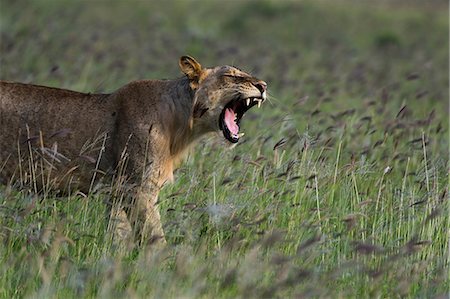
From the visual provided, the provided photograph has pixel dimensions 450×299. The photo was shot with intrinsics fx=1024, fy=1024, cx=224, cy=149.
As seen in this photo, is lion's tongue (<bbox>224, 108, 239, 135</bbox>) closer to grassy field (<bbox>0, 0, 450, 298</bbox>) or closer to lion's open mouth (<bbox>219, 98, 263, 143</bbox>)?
lion's open mouth (<bbox>219, 98, 263, 143</bbox>)

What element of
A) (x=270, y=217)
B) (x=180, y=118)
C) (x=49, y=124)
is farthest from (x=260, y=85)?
(x=49, y=124)

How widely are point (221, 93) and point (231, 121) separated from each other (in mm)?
203

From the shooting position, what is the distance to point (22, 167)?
6.75 meters

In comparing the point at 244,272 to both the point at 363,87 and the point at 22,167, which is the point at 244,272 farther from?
the point at 363,87

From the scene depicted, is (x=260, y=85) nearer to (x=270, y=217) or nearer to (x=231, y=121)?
(x=231, y=121)

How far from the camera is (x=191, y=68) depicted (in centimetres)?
677

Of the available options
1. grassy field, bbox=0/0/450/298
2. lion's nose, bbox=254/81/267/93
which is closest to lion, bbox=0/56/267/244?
lion's nose, bbox=254/81/267/93

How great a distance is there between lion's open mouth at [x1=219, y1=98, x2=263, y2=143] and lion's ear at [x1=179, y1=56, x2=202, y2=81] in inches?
11.3

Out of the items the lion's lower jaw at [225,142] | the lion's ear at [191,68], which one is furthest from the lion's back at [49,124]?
the lion's lower jaw at [225,142]

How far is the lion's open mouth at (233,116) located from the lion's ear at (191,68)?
0.29 metres

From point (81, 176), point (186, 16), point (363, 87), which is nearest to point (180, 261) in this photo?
point (81, 176)

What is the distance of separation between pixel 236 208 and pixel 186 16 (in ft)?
59.1

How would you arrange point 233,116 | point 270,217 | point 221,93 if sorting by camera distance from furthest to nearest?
point 233,116, point 221,93, point 270,217

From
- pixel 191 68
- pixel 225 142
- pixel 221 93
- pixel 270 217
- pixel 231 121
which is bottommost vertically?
pixel 270 217
